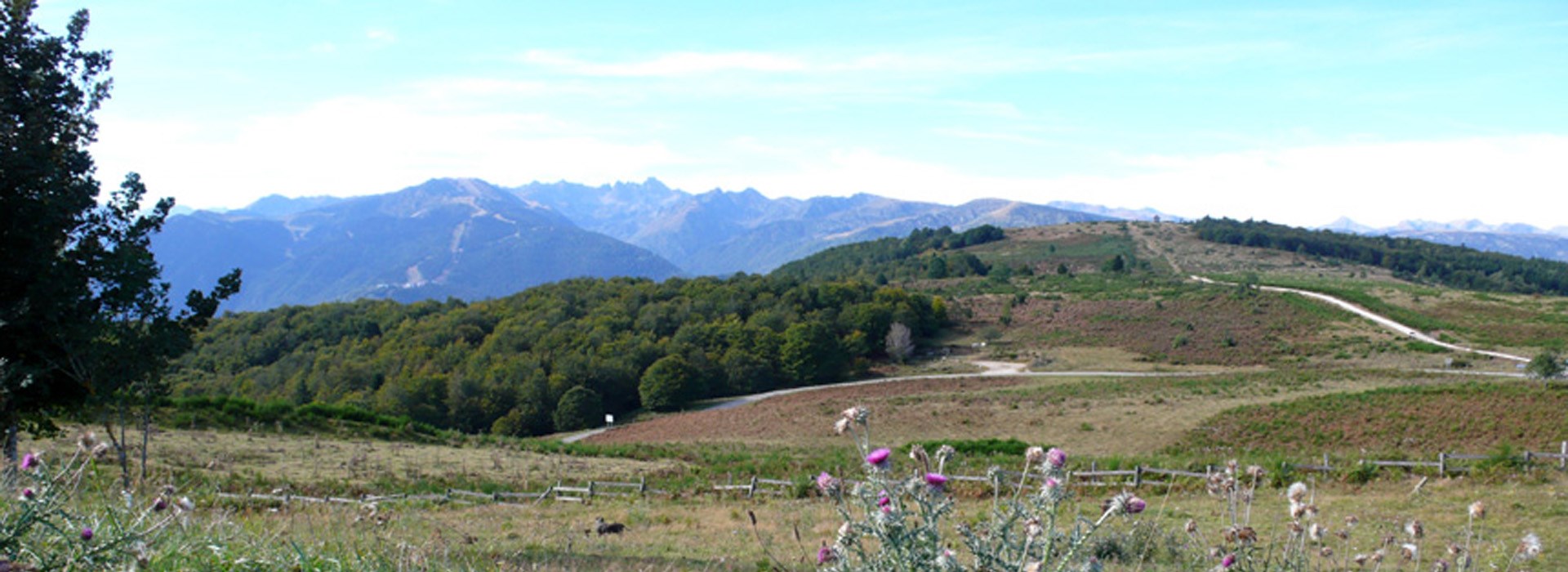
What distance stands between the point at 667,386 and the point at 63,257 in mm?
45783

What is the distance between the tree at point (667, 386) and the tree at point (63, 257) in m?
44.6

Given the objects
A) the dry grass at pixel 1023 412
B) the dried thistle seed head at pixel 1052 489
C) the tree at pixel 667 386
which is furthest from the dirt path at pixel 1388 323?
the dried thistle seed head at pixel 1052 489

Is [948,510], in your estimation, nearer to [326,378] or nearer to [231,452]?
[231,452]

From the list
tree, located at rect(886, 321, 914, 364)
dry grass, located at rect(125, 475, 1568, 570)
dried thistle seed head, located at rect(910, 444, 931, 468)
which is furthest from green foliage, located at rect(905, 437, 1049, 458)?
tree, located at rect(886, 321, 914, 364)

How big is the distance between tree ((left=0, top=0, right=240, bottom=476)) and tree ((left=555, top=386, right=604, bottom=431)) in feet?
135

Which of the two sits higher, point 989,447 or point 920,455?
point 920,455

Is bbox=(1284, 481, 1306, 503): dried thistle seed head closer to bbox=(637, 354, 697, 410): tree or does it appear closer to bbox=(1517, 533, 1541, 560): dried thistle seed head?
bbox=(1517, 533, 1541, 560): dried thistle seed head

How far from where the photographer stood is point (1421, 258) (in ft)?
377

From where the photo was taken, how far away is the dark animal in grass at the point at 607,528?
12.2m

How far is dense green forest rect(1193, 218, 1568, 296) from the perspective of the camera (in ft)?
348

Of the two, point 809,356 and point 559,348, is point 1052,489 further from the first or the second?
point 559,348

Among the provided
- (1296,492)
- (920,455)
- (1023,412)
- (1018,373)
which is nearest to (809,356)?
(1018,373)

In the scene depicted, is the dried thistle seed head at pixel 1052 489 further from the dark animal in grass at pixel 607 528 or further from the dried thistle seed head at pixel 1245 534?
the dark animal in grass at pixel 607 528

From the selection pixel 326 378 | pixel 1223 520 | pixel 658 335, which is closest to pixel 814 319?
pixel 658 335
